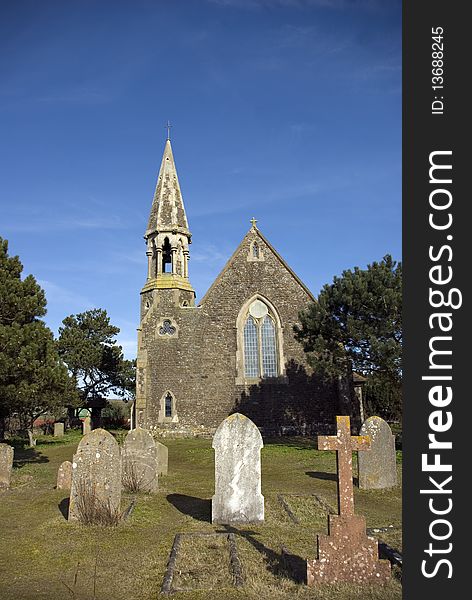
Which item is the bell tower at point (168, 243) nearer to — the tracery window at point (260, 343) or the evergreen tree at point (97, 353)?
the tracery window at point (260, 343)

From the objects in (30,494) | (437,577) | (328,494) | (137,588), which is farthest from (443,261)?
(30,494)

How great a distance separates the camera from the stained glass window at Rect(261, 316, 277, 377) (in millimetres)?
24234

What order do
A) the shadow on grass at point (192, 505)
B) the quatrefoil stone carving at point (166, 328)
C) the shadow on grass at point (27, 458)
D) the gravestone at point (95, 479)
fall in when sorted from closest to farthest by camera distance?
the gravestone at point (95, 479) < the shadow on grass at point (192, 505) < the shadow on grass at point (27, 458) < the quatrefoil stone carving at point (166, 328)

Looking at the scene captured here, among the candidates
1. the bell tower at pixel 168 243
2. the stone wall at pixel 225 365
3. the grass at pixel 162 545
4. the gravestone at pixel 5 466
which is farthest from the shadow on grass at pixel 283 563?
the bell tower at pixel 168 243

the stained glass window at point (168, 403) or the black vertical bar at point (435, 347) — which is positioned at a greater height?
the black vertical bar at point (435, 347)

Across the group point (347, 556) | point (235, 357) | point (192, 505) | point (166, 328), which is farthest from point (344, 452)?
point (166, 328)

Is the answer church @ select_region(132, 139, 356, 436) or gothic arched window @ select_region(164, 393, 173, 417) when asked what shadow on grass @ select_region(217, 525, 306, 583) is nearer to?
church @ select_region(132, 139, 356, 436)

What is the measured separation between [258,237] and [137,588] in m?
21.6

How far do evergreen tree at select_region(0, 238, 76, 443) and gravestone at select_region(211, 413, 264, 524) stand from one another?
6.44 metres

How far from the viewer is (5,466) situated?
449 inches

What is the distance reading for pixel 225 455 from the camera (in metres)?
8.41

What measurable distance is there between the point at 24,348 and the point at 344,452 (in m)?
9.53

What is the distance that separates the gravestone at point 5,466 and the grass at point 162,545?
0.82 feet

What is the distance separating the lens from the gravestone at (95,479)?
26.5 ft
